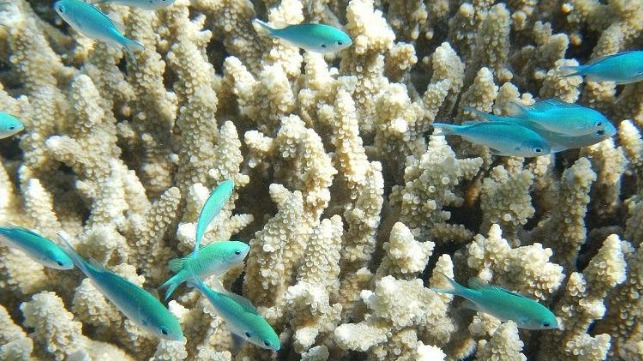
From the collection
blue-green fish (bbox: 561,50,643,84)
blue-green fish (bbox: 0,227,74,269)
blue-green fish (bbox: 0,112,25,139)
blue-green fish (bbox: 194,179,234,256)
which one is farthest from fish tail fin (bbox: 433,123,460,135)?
blue-green fish (bbox: 0,112,25,139)

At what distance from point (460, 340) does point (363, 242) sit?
0.69 m

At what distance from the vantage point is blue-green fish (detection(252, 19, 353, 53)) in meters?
2.65

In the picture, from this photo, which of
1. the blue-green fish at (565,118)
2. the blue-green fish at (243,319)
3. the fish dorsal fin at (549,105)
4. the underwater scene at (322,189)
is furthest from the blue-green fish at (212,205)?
the fish dorsal fin at (549,105)

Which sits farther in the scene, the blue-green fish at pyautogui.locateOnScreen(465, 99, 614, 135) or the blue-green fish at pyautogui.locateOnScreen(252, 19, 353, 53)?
the blue-green fish at pyautogui.locateOnScreen(252, 19, 353, 53)

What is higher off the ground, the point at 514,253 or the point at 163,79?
the point at 514,253

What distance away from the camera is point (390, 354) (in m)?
2.23

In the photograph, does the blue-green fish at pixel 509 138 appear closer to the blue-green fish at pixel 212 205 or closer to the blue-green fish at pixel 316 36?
the blue-green fish at pixel 316 36

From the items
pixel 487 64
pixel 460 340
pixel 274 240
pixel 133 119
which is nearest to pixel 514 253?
pixel 460 340

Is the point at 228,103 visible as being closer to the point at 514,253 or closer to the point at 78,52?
the point at 78,52

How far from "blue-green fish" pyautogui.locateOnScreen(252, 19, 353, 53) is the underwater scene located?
0.04ft

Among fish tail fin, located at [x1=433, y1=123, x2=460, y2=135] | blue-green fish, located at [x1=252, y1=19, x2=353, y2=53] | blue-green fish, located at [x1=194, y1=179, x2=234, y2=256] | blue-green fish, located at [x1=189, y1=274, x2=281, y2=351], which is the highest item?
fish tail fin, located at [x1=433, y1=123, x2=460, y2=135]

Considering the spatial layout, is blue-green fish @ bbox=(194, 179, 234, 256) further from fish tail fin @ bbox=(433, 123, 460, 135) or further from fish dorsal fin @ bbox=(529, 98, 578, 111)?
fish dorsal fin @ bbox=(529, 98, 578, 111)

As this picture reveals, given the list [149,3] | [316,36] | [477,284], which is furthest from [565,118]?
[149,3]

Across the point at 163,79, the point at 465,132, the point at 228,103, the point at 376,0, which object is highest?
the point at 376,0
